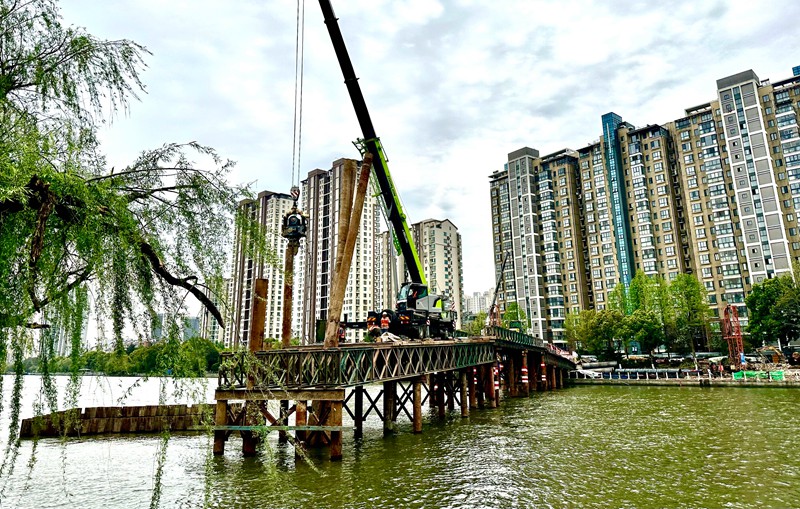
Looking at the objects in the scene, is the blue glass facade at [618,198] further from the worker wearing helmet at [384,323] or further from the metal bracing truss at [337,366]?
the metal bracing truss at [337,366]

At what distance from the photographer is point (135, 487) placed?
1583 cm

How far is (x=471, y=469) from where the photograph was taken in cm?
1753

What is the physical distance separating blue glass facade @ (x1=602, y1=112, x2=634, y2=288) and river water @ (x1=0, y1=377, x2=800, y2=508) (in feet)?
213

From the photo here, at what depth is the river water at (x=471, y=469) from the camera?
13820 mm

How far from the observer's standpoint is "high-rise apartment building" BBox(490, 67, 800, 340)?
2958 inches

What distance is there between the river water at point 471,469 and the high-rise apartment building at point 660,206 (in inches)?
2333

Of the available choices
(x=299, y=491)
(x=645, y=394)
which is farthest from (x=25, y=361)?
(x=645, y=394)

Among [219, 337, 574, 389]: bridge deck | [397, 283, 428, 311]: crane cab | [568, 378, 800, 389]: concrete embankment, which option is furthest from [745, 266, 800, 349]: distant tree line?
[397, 283, 428, 311]: crane cab

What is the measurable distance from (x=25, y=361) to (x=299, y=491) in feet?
35.2

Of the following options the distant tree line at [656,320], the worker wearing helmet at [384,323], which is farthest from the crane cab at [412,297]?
the distant tree line at [656,320]

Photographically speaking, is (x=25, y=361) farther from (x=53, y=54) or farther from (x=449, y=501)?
(x=449, y=501)

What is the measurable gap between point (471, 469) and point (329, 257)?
104694mm

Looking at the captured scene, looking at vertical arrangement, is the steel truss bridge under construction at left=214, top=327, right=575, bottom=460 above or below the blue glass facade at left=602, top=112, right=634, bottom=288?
below

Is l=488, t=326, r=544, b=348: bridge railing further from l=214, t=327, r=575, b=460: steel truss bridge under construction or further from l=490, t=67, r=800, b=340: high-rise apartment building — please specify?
l=490, t=67, r=800, b=340: high-rise apartment building
